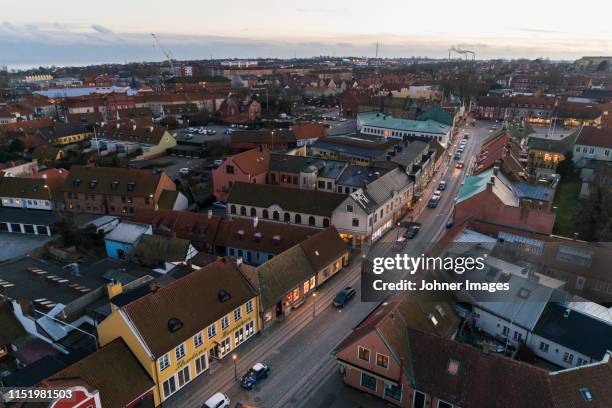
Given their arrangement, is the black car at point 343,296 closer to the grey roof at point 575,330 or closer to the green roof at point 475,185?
the grey roof at point 575,330

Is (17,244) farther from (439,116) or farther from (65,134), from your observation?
(439,116)

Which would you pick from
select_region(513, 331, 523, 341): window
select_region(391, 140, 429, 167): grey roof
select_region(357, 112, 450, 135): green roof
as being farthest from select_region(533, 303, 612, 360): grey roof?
select_region(357, 112, 450, 135): green roof

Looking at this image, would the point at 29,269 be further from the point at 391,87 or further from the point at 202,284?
the point at 391,87

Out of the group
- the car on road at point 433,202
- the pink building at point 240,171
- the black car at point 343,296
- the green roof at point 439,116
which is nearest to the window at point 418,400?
the black car at point 343,296

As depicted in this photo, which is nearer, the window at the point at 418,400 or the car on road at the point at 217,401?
the window at the point at 418,400

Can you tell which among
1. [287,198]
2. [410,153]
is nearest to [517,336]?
[287,198]
